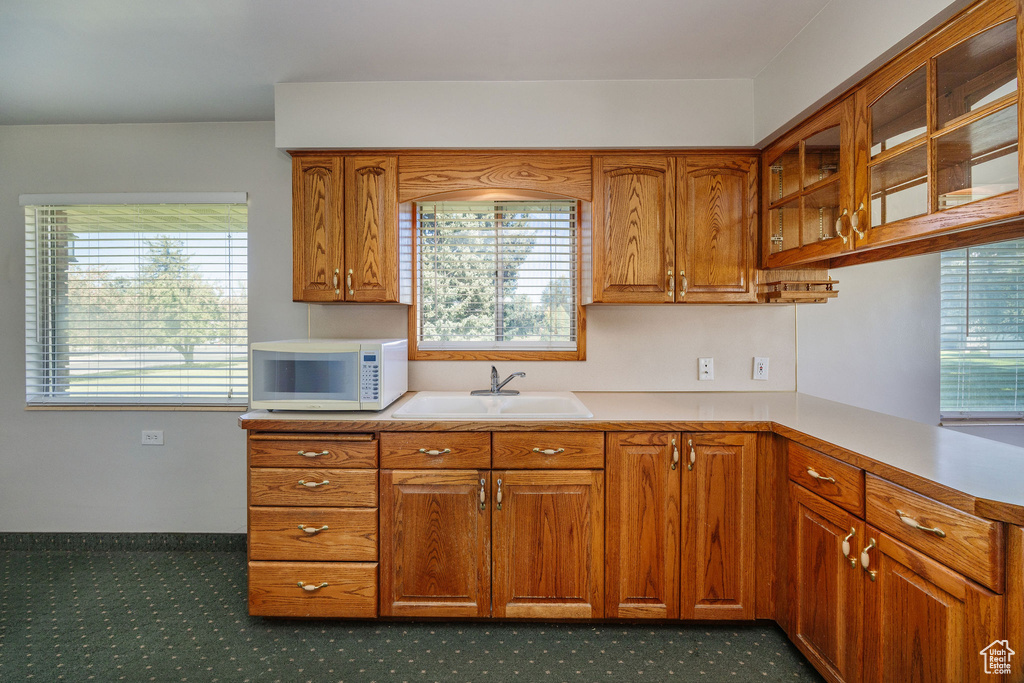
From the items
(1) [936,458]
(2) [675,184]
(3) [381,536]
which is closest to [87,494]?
(3) [381,536]

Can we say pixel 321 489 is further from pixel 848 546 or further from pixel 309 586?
pixel 848 546

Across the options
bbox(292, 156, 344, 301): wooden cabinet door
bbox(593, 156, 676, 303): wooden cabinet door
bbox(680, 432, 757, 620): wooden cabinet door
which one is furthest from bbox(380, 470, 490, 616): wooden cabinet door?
bbox(593, 156, 676, 303): wooden cabinet door

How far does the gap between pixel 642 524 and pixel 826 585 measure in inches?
24.9

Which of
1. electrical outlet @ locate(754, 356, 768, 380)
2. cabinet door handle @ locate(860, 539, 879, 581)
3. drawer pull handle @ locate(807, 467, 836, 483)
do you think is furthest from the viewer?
electrical outlet @ locate(754, 356, 768, 380)

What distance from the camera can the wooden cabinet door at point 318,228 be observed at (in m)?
2.34

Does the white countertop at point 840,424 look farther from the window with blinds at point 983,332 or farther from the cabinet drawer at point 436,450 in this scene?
the window with blinds at point 983,332

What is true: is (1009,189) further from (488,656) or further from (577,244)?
(488,656)

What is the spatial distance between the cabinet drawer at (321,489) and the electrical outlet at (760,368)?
200 centimetres

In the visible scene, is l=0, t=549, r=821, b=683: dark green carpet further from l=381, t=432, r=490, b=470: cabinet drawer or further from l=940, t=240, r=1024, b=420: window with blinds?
l=940, t=240, r=1024, b=420: window with blinds

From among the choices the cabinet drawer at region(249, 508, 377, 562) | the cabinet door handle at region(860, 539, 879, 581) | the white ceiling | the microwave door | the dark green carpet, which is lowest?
the dark green carpet

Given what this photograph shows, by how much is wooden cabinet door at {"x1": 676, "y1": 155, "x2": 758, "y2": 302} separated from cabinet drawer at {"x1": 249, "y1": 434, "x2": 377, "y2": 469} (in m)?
1.59

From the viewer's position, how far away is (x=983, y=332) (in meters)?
1.73

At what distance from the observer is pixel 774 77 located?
2143mm

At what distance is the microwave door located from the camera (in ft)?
6.70
